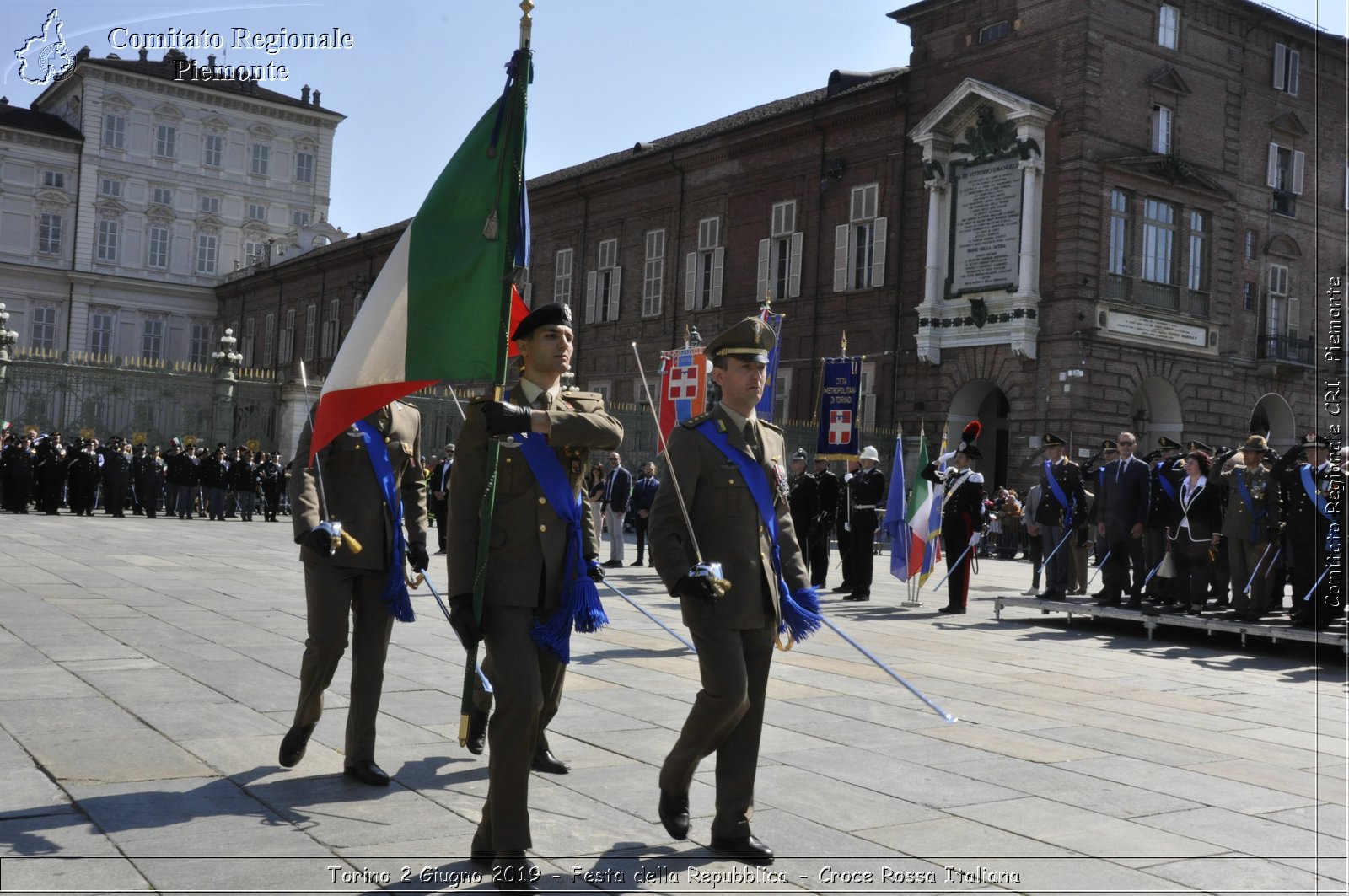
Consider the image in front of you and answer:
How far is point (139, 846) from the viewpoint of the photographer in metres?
4.28

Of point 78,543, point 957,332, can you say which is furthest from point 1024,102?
point 78,543

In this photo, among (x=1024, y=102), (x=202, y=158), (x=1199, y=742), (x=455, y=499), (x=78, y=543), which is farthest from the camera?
(x=202, y=158)

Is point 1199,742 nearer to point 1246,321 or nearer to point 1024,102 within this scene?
point 1024,102

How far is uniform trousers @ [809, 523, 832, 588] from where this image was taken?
53.8 ft

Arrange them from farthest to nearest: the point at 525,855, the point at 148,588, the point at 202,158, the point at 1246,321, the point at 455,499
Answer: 1. the point at 202,158
2. the point at 1246,321
3. the point at 148,588
4. the point at 455,499
5. the point at 525,855

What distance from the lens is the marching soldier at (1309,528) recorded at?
1193 cm

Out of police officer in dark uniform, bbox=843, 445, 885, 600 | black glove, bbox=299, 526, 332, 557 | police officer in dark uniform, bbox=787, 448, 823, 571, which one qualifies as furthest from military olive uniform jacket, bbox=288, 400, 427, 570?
police officer in dark uniform, bbox=787, 448, 823, 571

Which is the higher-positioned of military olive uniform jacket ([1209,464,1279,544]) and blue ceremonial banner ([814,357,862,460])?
blue ceremonial banner ([814,357,862,460])

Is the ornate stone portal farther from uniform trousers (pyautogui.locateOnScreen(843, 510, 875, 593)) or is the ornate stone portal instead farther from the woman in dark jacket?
the woman in dark jacket

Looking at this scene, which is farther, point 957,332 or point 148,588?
point 957,332

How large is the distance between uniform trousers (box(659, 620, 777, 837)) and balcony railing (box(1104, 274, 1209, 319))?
23655 millimetres

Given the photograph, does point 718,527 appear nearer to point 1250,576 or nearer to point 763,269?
point 1250,576

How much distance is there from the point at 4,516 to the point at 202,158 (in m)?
39.1

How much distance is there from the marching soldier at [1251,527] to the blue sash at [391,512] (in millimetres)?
9628
